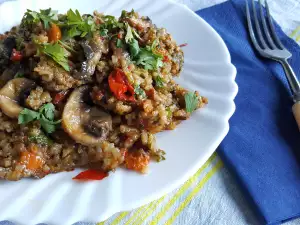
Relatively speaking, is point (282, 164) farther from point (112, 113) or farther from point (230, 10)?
point (230, 10)

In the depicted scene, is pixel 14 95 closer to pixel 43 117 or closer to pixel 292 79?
pixel 43 117

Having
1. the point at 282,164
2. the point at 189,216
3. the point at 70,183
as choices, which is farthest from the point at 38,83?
the point at 282,164

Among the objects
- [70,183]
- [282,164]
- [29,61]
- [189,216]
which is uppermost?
[29,61]

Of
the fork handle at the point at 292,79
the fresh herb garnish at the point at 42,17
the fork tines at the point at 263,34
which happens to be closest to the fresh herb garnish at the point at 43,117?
the fresh herb garnish at the point at 42,17

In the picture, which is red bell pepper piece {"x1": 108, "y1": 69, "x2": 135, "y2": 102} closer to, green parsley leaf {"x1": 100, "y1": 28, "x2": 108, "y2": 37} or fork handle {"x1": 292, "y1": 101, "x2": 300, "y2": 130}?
green parsley leaf {"x1": 100, "y1": 28, "x2": 108, "y2": 37}

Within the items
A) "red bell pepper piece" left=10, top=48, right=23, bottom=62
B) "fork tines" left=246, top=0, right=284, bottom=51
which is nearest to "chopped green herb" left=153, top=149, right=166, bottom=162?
"red bell pepper piece" left=10, top=48, right=23, bottom=62

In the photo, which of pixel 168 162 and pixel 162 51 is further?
pixel 162 51

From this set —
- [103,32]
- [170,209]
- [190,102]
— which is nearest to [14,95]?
[103,32]
